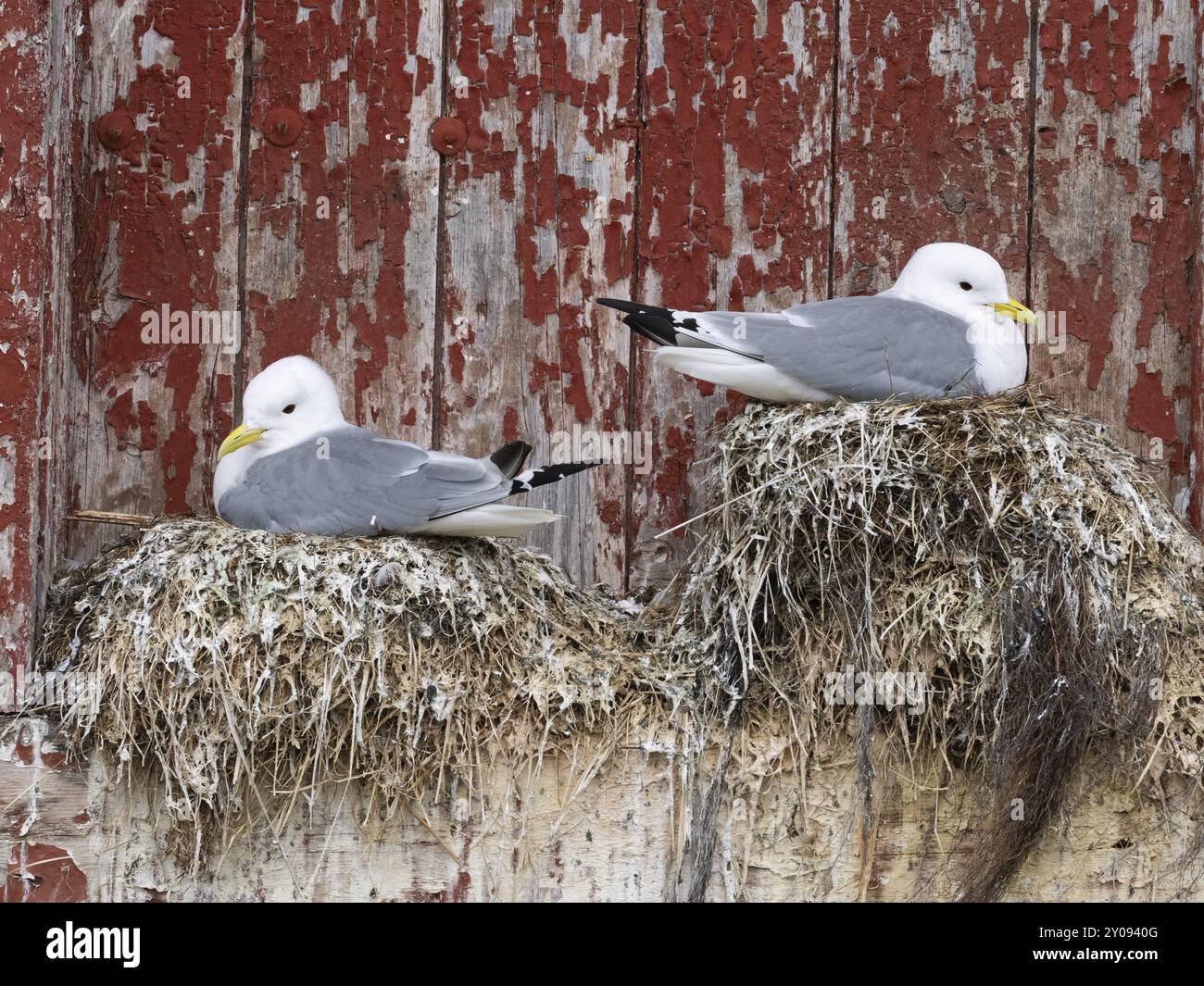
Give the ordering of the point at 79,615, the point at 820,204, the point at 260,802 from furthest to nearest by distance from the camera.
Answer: the point at 820,204 → the point at 79,615 → the point at 260,802

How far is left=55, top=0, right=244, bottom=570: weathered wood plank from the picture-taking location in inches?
136

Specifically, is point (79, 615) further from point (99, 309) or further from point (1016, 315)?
point (1016, 315)

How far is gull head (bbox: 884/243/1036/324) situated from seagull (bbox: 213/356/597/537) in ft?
2.97

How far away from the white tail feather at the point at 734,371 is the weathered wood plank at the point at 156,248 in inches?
42.2

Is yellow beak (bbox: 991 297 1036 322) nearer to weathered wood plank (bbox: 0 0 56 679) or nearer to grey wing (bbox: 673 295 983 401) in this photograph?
grey wing (bbox: 673 295 983 401)

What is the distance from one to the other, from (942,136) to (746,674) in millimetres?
1429

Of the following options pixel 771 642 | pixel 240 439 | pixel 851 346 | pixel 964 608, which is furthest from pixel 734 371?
pixel 240 439

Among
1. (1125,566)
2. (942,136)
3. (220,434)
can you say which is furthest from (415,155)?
(1125,566)

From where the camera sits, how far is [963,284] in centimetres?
335

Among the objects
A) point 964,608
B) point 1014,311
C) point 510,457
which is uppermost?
point 1014,311

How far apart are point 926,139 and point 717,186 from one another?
507 mm

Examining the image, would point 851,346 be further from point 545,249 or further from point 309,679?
point 309,679

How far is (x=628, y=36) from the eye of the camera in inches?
140

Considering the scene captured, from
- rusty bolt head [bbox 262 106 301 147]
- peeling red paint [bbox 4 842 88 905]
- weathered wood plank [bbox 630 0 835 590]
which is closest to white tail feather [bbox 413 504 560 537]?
weathered wood plank [bbox 630 0 835 590]
